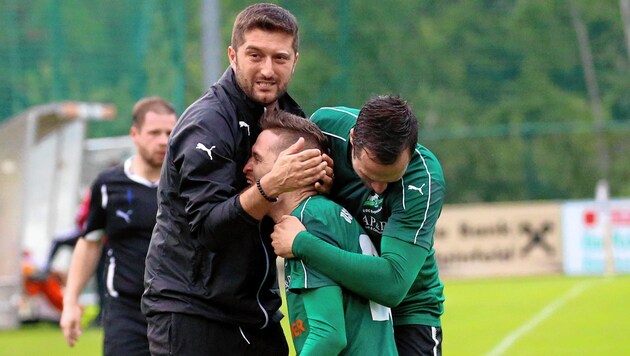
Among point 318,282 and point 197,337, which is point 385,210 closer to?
point 318,282

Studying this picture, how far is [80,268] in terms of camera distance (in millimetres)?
7121

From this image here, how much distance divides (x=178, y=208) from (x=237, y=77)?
56 centimetres

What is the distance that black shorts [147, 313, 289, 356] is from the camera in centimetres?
496

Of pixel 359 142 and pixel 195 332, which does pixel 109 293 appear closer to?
pixel 195 332

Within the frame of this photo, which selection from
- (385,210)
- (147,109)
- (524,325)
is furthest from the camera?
(524,325)

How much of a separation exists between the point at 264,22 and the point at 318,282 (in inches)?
41.0

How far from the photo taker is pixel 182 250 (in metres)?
4.86

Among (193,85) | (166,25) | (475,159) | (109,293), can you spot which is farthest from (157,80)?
(109,293)

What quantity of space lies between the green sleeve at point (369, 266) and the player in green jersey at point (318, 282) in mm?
45

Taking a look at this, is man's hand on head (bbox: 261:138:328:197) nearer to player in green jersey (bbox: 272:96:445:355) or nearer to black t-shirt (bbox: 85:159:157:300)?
player in green jersey (bbox: 272:96:445:355)

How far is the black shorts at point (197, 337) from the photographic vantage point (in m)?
4.96

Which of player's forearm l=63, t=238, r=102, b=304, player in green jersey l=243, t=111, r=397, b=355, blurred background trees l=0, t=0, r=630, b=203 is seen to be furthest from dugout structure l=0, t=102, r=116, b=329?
player in green jersey l=243, t=111, r=397, b=355

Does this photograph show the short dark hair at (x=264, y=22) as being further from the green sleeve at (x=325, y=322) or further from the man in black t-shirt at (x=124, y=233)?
the man in black t-shirt at (x=124, y=233)

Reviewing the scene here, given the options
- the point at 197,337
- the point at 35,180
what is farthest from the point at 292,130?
the point at 35,180
